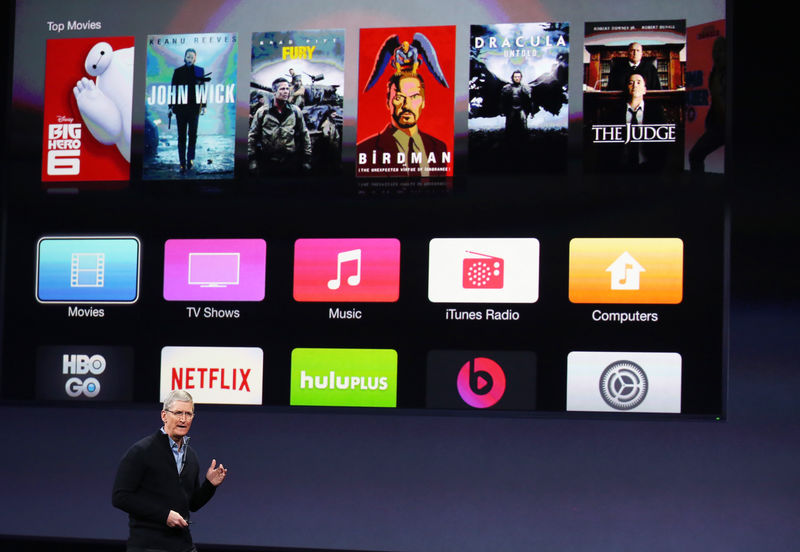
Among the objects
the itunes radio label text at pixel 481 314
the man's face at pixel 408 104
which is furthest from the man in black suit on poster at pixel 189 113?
the itunes radio label text at pixel 481 314

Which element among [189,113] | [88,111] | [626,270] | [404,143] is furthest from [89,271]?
[626,270]

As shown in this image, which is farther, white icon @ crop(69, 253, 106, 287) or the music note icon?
white icon @ crop(69, 253, 106, 287)

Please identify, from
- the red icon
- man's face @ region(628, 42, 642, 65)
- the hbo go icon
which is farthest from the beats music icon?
the hbo go icon

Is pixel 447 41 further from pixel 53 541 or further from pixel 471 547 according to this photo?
pixel 53 541

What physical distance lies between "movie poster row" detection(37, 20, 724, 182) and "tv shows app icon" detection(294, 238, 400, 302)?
303 mm

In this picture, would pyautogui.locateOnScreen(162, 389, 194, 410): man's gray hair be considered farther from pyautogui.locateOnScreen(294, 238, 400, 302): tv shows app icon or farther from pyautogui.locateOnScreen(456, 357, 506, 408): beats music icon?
pyautogui.locateOnScreen(456, 357, 506, 408): beats music icon

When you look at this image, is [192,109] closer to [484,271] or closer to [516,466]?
[484,271]

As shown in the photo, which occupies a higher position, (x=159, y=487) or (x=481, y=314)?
(x=481, y=314)

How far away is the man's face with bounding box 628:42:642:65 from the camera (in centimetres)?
423

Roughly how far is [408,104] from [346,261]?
715 millimetres

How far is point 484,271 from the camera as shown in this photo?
168 inches

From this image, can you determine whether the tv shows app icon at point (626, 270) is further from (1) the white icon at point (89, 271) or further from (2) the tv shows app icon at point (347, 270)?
(1) the white icon at point (89, 271)

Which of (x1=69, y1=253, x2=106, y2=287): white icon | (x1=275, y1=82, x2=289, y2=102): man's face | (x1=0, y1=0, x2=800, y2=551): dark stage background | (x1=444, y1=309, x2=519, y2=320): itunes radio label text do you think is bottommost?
(x1=0, y1=0, x2=800, y2=551): dark stage background

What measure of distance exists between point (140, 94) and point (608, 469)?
8.44 ft
